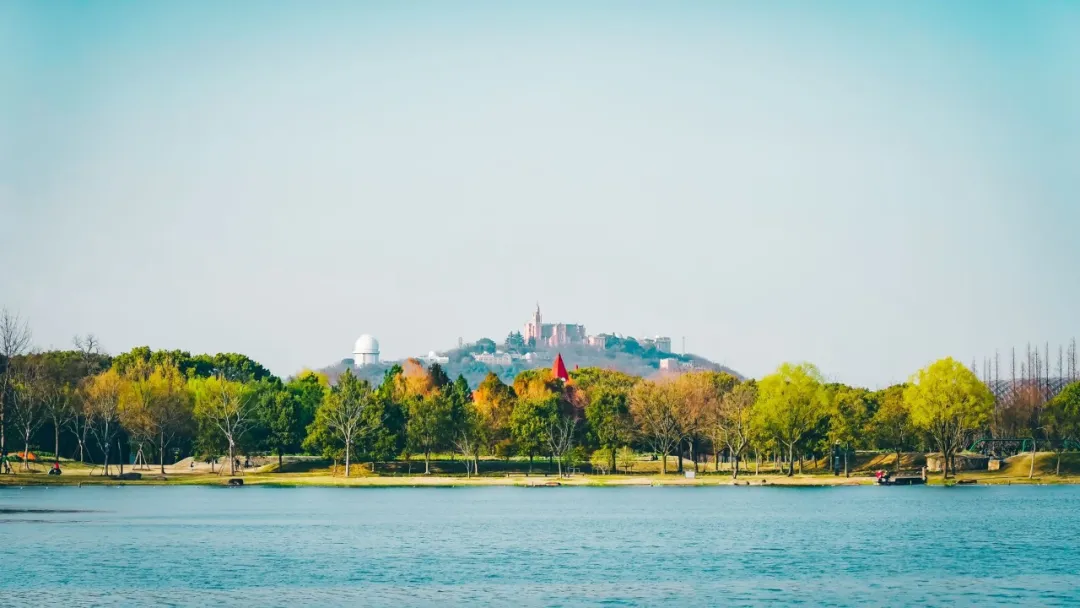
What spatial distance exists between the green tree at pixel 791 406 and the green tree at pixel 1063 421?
2912 cm

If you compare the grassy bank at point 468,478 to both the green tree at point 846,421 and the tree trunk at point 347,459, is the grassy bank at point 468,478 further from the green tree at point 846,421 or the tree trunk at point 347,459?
the green tree at point 846,421

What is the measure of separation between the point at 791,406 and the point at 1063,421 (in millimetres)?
35032

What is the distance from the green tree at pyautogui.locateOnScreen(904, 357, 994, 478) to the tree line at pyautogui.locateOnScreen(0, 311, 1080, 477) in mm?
147

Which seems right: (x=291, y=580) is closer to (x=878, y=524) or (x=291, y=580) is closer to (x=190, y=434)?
(x=878, y=524)

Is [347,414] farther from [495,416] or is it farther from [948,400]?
[948,400]

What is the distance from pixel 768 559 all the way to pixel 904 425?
280 feet

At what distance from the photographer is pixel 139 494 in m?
119

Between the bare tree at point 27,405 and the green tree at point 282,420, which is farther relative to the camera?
the green tree at point 282,420

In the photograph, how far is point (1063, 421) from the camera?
494 ft

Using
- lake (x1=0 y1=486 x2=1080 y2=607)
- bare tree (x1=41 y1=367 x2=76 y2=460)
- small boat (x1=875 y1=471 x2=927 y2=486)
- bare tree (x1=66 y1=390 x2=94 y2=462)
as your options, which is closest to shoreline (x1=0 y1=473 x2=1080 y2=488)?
small boat (x1=875 y1=471 x2=927 y2=486)

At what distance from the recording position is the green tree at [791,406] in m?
139

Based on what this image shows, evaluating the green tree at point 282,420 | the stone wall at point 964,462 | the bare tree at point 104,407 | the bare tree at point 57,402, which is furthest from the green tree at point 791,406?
the bare tree at point 57,402

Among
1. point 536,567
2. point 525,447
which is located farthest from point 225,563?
point 525,447

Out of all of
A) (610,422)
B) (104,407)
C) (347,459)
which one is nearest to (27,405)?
(104,407)
